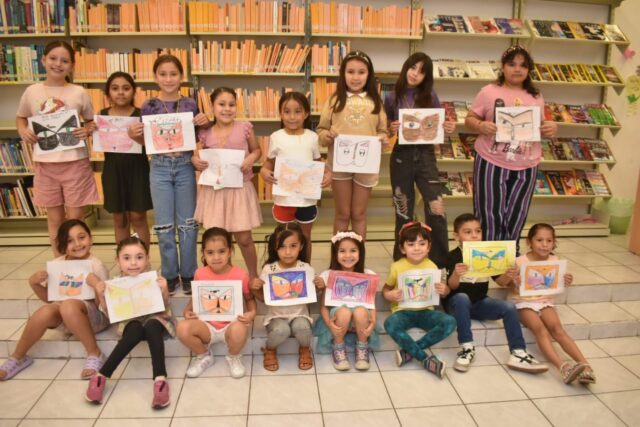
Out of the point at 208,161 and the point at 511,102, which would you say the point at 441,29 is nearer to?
the point at 511,102

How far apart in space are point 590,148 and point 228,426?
409 cm

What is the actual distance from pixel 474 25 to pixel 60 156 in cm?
344

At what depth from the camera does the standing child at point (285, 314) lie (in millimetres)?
2613

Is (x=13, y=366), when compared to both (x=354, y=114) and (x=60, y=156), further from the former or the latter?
(x=354, y=114)

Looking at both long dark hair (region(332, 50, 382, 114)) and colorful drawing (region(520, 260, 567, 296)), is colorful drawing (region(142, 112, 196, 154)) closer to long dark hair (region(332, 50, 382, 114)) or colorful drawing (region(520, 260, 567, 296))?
long dark hair (region(332, 50, 382, 114))

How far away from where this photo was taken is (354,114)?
293 cm

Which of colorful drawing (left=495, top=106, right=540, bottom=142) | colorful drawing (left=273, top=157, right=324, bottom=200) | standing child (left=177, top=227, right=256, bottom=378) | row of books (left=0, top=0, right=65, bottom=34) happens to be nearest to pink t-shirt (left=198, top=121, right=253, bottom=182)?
colorful drawing (left=273, top=157, right=324, bottom=200)

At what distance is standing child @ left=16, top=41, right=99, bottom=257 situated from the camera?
9.44ft

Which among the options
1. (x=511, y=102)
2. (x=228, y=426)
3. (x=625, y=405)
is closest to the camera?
(x=228, y=426)

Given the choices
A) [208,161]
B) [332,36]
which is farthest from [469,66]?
[208,161]

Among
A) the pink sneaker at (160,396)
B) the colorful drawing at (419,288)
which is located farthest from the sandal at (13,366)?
the colorful drawing at (419,288)

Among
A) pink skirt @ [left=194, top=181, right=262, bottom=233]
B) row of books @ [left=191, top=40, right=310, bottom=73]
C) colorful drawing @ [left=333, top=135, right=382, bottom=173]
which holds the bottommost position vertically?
pink skirt @ [left=194, top=181, right=262, bottom=233]

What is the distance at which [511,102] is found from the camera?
118 inches

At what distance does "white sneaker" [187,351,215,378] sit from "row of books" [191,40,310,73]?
7.85 feet
